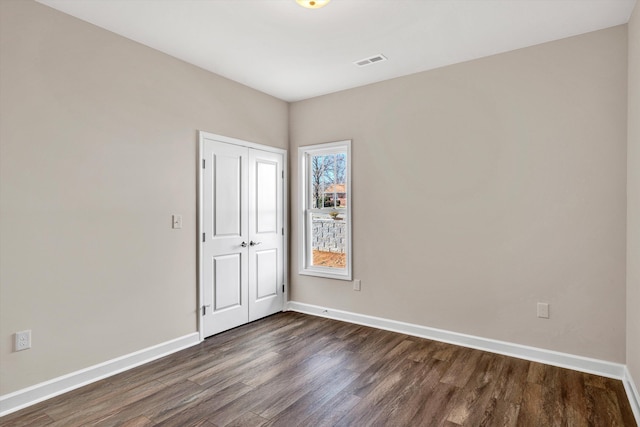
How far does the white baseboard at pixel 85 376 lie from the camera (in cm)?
229

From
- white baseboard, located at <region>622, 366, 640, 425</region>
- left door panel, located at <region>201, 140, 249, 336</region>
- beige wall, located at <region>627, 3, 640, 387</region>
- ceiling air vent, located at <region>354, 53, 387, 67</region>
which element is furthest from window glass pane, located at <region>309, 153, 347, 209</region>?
white baseboard, located at <region>622, 366, 640, 425</region>

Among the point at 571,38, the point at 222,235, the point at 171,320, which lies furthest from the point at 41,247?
the point at 571,38

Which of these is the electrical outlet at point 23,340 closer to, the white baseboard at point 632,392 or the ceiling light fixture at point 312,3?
the ceiling light fixture at point 312,3

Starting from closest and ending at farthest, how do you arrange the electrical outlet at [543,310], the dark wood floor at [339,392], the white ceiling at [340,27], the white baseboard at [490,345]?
1. the dark wood floor at [339,392]
2. the white ceiling at [340,27]
3. the white baseboard at [490,345]
4. the electrical outlet at [543,310]

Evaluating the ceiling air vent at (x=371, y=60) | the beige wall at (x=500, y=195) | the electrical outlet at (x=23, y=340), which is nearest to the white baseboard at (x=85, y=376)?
the electrical outlet at (x=23, y=340)

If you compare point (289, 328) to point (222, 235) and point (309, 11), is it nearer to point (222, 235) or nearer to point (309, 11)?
point (222, 235)

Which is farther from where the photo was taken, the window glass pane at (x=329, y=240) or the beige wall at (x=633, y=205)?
the window glass pane at (x=329, y=240)

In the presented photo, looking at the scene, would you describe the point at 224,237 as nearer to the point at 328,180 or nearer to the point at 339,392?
the point at 328,180

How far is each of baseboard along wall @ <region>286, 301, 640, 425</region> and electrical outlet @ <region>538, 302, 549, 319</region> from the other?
30cm

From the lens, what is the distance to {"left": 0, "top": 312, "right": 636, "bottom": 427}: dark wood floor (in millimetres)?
2186

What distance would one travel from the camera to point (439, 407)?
2311 millimetres

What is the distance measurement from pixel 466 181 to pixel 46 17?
3.76 m

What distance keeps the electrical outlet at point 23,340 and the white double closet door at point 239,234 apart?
1.41 metres

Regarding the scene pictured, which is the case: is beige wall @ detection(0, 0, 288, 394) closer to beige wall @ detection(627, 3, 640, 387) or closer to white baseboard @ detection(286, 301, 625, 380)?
white baseboard @ detection(286, 301, 625, 380)
